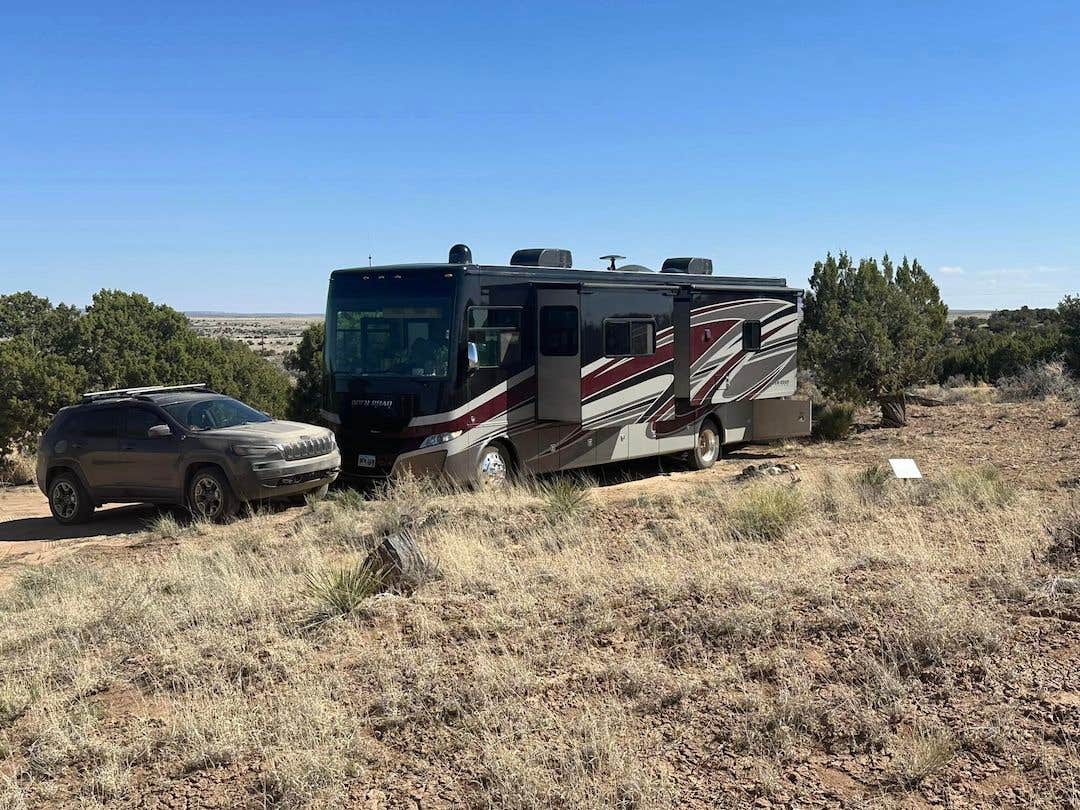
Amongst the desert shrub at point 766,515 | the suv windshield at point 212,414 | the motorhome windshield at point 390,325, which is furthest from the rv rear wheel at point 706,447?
the suv windshield at point 212,414

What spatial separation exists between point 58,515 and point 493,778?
420 inches

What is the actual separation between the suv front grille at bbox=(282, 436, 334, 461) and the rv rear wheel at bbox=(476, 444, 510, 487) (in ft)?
6.37

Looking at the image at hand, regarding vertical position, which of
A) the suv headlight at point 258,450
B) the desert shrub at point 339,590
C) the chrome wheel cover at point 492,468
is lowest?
the desert shrub at point 339,590

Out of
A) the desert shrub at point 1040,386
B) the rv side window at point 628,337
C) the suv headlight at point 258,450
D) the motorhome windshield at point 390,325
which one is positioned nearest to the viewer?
the suv headlight at point 258,450

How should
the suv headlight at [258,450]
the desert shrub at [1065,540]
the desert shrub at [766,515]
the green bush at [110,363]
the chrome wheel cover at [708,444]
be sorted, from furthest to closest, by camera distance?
the green bush at [110,363], the chrome wheel cover at [708,444], the suv headlight at [258,450], the desert shrub at [766,515], the desert shrub at [1065,540]

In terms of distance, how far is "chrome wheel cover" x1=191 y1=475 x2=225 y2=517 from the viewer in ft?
39.9

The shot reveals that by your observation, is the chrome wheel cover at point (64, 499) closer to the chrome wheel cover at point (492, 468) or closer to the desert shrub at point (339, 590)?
the chrome wheel cover at point (492, 468)

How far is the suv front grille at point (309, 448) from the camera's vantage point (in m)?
12.2

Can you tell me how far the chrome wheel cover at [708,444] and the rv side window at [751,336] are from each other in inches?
62.6

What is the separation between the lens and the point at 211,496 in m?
12.2

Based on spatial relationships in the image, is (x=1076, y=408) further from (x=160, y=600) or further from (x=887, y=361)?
(x=160, y=600)

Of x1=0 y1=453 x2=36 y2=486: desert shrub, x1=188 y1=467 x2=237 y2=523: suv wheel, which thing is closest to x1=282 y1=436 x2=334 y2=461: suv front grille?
x1=188 y1=467 x2=237 y2=523: suv wheel

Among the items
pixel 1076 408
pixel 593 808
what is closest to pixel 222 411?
pixel 593 808

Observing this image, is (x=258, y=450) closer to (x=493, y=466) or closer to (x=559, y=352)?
(x=493, y=466)
